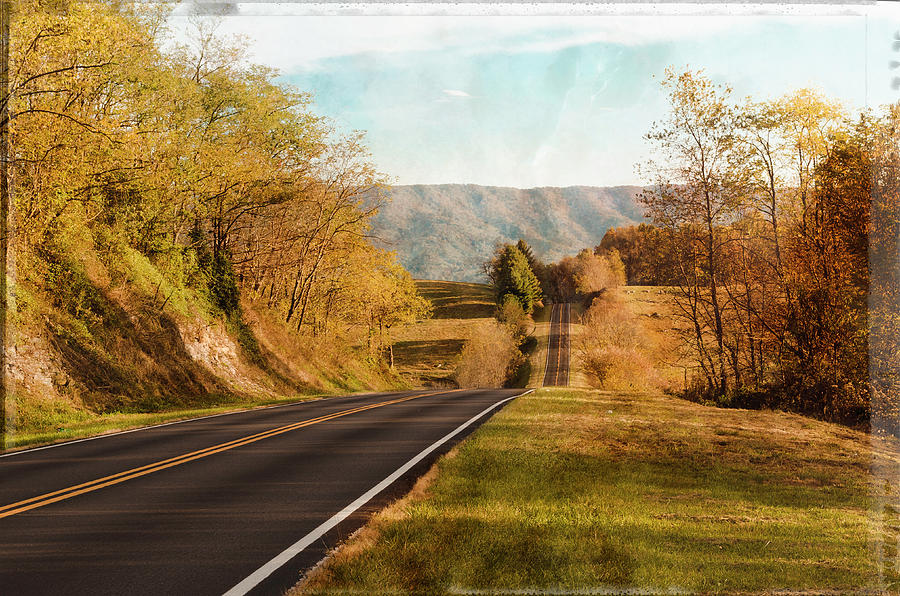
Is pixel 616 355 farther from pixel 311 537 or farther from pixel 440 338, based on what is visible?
pixel 440 338

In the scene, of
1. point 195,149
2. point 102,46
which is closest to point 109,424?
point 102,46

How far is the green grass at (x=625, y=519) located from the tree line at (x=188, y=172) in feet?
20.5

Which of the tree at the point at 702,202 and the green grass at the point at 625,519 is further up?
the tree at the point at 702,202

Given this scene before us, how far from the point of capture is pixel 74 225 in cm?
1964

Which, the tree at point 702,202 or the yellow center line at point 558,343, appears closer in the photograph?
the tree at point 702,202

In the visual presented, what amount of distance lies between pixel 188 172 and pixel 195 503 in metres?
22.0

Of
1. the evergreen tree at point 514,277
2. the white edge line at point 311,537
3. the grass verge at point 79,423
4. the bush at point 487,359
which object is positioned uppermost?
the evergreen tree at point 514,277

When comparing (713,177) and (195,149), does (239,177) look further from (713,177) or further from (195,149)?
(713,177)

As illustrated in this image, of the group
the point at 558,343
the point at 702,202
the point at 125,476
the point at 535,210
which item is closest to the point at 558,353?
the point at 558,343

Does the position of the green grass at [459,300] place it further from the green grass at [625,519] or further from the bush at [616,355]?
the green grass at [625,519]

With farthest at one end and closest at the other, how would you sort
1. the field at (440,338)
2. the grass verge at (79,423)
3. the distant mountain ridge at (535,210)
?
the field at (440,338), the grass verge at (79,423), the distant mountain ridge at (535,210)

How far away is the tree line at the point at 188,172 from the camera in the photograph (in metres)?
15.2

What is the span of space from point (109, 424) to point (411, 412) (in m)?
8.19

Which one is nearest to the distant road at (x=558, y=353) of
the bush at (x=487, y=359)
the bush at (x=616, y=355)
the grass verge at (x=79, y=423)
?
the bush at (x=487, y=359)
